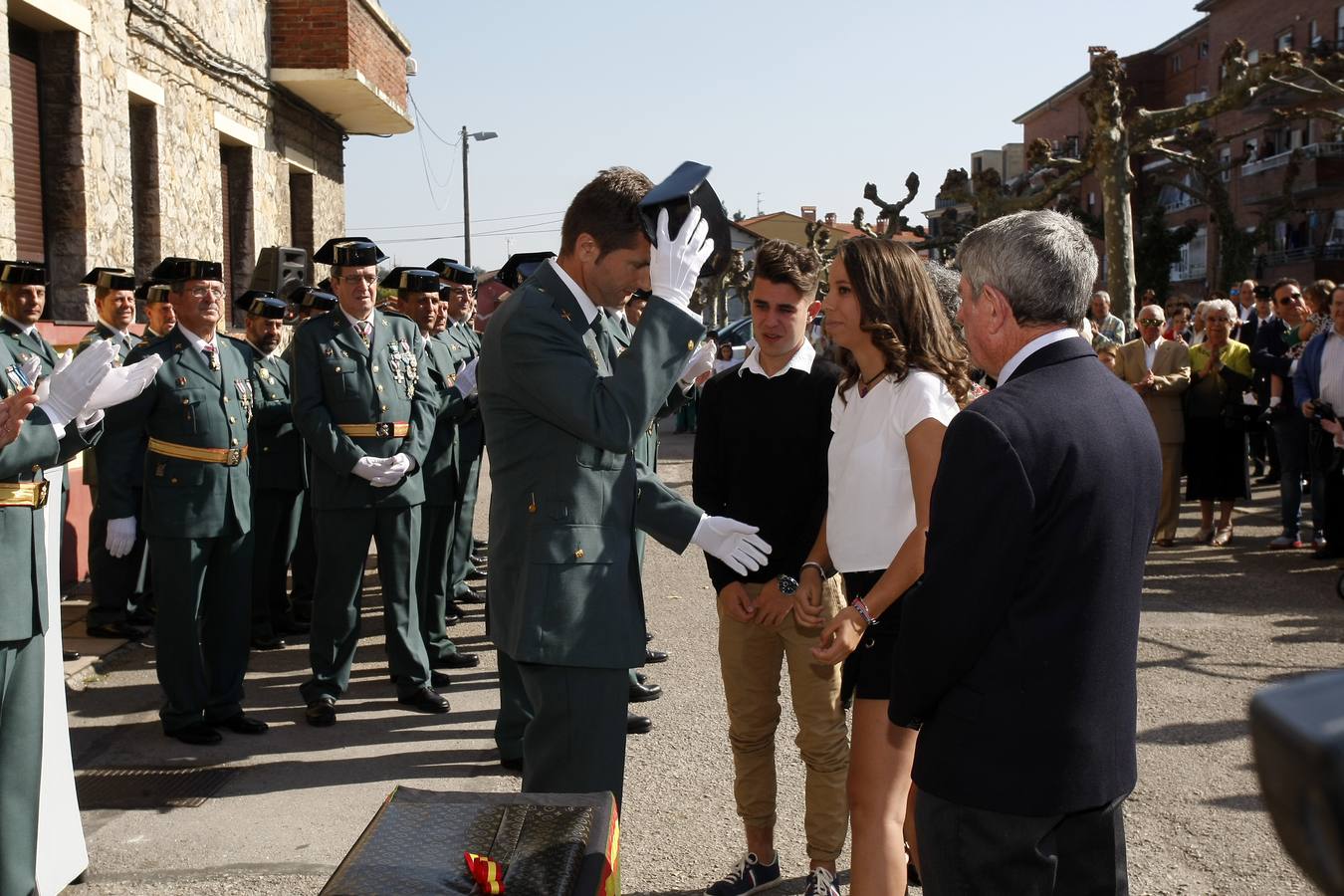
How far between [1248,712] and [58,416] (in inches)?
147

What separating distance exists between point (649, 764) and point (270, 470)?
12.6ft

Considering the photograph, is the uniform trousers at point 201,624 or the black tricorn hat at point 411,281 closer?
the uniform trousers at point 201,624

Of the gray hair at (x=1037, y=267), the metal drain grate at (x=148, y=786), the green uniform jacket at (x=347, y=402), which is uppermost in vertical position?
the gray hair at (x=1037, y=267)

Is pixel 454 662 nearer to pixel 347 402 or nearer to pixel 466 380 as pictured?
pixel 466 380

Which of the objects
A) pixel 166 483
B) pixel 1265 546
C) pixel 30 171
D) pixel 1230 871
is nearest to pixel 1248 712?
pixel 1230 871

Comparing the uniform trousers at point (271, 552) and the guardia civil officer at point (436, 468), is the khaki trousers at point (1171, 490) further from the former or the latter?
the uniform trousers at point (271, 552)

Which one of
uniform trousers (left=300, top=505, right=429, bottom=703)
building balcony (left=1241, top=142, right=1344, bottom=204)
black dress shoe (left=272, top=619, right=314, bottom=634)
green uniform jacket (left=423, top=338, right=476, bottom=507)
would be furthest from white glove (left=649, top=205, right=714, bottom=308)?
building balcony (left=1241, top=142, right=1344, bottom=204)

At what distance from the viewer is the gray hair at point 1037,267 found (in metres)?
2.45

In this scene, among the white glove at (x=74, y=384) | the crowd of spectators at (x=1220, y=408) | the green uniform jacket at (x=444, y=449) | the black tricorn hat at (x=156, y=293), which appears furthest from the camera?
the crowd of spectators at (x=1220, y=408)

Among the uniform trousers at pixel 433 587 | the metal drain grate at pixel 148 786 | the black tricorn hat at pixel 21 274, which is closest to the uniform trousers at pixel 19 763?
the metal drain grate at pixel 148 786

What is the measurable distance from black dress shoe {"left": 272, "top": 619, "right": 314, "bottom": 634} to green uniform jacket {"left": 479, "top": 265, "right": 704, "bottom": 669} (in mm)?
5344

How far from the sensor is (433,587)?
24.3 ft

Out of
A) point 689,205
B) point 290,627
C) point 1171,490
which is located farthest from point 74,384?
point 1171,490

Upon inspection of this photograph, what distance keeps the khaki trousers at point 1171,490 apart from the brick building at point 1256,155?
29631 mm
